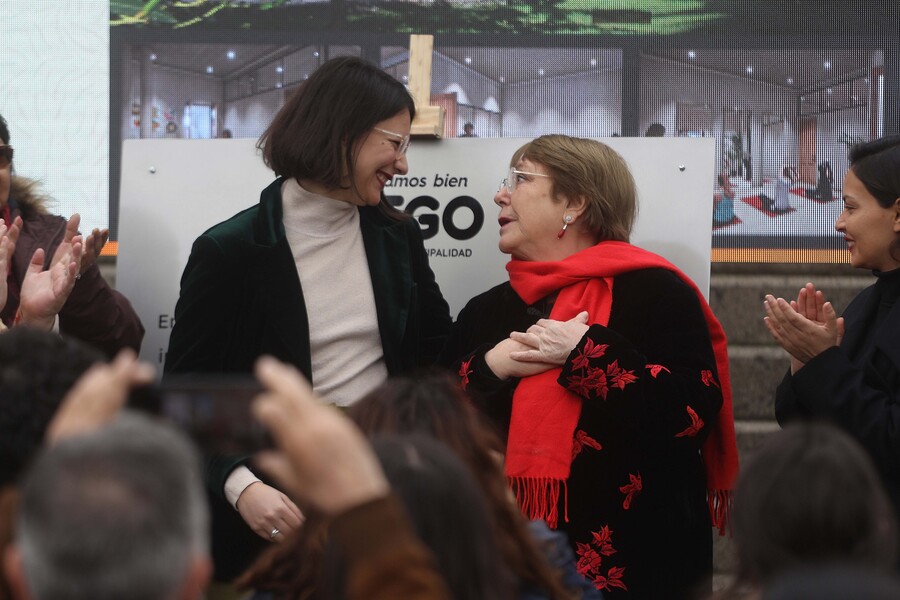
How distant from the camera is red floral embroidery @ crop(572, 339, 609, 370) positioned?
3033 mm

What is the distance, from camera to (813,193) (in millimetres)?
4578

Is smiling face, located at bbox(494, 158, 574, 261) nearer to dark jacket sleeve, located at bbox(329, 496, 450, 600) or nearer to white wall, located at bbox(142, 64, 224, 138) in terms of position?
white wall, located at bbox(142, 64, 224, 138)

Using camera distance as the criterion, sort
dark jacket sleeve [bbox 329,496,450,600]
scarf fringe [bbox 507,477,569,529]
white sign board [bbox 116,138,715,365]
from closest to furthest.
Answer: dark jacket sleeve [bbox 329,496,450,600] → scarf fringe [bbox 507,477,569,529] → white sign board [bbox 116,138,715,365]

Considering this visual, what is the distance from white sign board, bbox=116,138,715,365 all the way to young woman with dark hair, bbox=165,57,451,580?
0.45 metres

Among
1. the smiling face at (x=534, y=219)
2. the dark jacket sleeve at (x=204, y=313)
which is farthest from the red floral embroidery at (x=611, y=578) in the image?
the dark jacket sleeve at (x=204, y=313)

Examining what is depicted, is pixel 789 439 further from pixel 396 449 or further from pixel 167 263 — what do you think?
pixel 167 263

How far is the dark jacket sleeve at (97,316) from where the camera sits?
348 cm

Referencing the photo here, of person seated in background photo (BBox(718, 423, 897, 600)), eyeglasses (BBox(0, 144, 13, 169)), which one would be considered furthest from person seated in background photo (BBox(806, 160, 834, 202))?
person seated in background photo (BBox(718, 423, 897, 600))

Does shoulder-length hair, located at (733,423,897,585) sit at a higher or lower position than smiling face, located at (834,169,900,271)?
lower

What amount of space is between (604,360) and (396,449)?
1.52 metres

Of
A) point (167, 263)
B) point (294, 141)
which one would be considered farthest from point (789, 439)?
point (167, 263)

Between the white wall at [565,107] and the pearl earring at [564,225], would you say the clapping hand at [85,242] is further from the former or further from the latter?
the white wall at [565,107]

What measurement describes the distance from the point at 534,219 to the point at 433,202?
0.57 metres

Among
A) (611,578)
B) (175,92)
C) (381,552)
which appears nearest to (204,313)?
(611,578)
